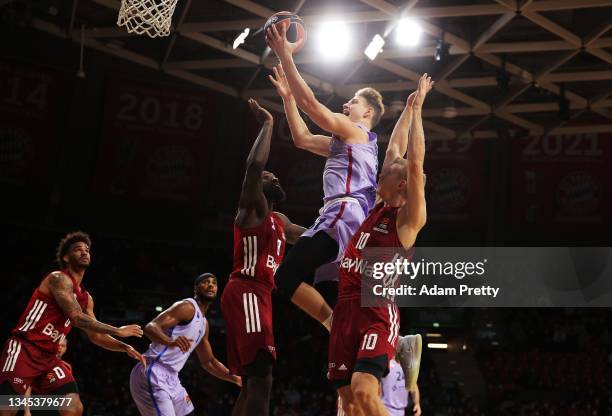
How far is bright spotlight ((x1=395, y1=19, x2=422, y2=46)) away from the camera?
11586 millimetres

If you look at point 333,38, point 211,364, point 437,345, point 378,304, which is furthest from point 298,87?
point 437,345

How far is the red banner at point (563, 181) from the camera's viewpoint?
663 inches

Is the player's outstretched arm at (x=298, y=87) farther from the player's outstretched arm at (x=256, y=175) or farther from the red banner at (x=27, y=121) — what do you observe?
the red banner at (x=27, y=121)

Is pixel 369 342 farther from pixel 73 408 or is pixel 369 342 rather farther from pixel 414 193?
pixel 73 408

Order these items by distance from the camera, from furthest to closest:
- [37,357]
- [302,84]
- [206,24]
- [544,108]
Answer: [544,108]
[206,24]
[37,357]
[302,84]

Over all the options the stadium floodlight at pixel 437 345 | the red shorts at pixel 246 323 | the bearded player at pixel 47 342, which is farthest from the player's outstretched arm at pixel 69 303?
the stadium floodlight at pixel 437 345

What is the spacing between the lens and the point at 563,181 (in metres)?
17.0

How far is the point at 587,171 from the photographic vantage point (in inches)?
664

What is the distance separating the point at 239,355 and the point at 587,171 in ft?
43.7

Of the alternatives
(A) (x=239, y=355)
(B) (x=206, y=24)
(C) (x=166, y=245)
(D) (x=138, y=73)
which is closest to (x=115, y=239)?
(C) (x=166, y=245)

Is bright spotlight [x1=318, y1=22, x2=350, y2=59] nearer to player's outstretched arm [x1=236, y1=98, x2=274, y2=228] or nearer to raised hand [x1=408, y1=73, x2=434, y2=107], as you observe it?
player's outstretched arm [x1=236, y1=98, x2=274, y2=228]

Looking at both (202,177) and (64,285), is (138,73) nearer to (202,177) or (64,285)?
(202,177)

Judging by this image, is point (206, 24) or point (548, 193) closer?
point (206, 24)

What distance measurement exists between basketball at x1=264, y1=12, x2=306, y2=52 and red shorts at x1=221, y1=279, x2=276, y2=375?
5.62 ft
